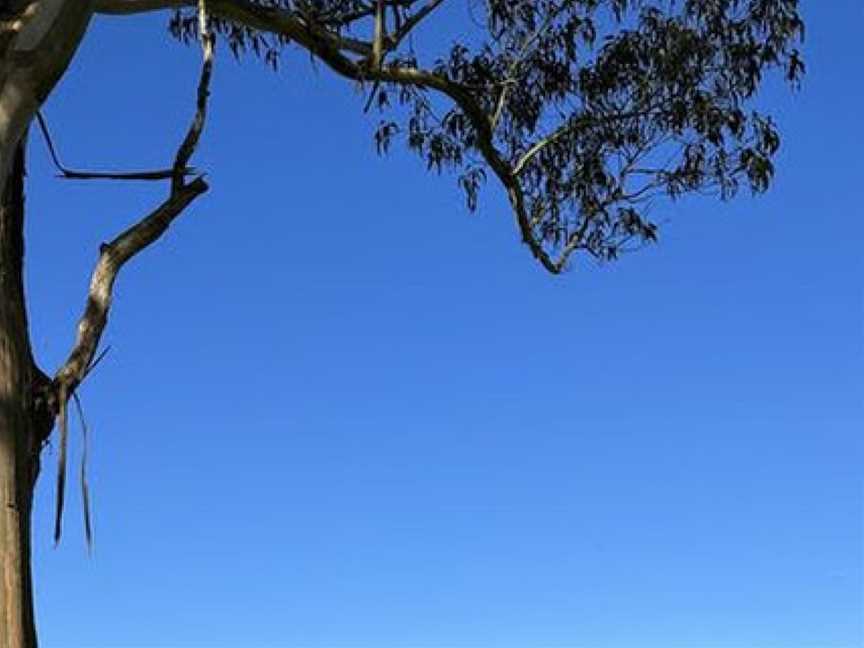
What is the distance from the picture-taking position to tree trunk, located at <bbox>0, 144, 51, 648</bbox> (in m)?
4.24

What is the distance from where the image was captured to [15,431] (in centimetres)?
441

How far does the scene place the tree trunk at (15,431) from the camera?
4238 mm

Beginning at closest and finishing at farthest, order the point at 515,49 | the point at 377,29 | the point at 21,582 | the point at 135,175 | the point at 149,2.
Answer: the point at 21,582 < the point at 135,175 < the point at 149,2 < the point at 377,29 < the point at 515,49

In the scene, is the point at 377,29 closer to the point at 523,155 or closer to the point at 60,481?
the point at 523,155

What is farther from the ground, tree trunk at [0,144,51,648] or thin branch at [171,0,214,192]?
thin branch at [171,0,214,192]

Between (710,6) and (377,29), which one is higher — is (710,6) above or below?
above

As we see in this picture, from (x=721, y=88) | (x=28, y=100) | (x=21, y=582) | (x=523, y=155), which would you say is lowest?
(x=21, y=582)

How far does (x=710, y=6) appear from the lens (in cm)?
777

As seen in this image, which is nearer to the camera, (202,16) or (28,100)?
(28,100)

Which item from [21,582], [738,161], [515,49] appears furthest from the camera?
[738,161]

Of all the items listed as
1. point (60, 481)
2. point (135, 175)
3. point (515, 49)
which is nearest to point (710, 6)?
point (515, 49)

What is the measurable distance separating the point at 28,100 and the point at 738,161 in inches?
183

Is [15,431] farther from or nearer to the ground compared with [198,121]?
nearer to the ground

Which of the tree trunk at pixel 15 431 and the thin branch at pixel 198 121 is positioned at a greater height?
the thin branch at pixel 198 121
